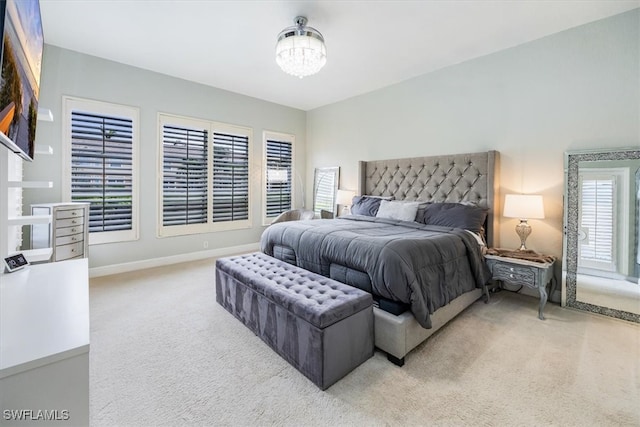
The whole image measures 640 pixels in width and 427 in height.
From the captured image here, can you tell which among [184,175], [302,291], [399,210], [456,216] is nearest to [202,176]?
[184,175]

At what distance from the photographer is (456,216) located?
3.30 meters

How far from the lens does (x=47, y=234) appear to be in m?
3.11

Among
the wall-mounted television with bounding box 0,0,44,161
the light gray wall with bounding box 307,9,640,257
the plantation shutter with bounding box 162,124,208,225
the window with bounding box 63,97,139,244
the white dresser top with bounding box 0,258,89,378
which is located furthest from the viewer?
the plantation shutter with bounding box 162,124,208,225

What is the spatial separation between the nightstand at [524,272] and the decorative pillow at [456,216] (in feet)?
1.34

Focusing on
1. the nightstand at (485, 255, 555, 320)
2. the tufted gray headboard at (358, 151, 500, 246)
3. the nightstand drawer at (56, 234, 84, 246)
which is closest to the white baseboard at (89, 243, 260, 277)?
the nightstand drawer at (56, 234, 84, 246)

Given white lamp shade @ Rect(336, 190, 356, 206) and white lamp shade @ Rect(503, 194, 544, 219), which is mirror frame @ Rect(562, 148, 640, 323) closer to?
white lamp shade @ Rect(503, 194, 544, 219)

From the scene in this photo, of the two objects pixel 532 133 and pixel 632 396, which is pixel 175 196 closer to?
pixel 532 133

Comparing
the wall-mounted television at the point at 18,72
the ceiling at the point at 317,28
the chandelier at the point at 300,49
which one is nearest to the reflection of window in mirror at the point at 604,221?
the ceiling at the point at 317,28

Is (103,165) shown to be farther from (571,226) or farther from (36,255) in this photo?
(571,226)

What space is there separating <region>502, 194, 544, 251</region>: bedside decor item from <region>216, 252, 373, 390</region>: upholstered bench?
210cm

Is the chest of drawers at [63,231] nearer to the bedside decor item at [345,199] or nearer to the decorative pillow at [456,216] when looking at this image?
the bedside decor item at [345,199]

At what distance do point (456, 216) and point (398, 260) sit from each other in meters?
1.63

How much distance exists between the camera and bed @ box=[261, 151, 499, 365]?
2055 mm

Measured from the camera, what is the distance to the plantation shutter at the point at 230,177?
4992 mm
